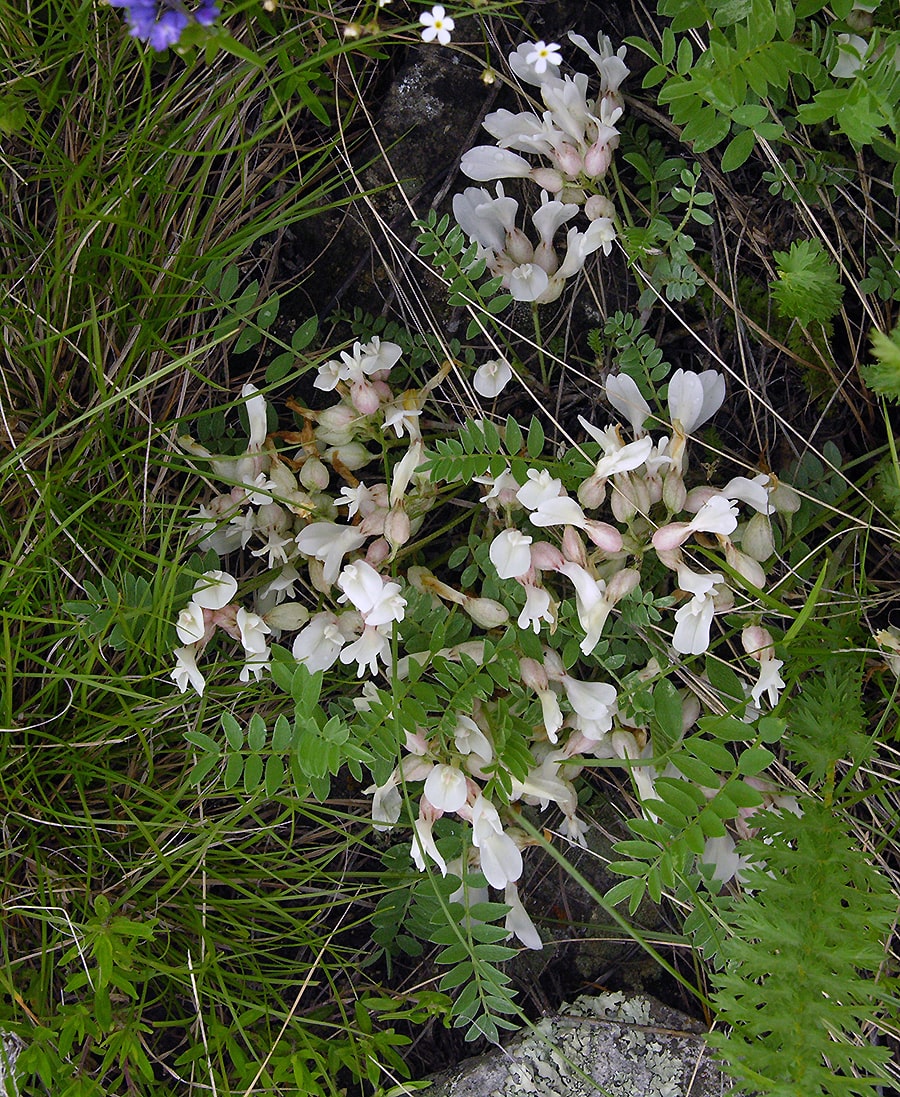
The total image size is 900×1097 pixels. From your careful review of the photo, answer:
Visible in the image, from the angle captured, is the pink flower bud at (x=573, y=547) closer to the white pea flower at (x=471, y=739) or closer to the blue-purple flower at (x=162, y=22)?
the white pea flower at (x=471, y=739)

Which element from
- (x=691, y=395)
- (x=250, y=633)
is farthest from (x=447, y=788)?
(x=691, y=395)

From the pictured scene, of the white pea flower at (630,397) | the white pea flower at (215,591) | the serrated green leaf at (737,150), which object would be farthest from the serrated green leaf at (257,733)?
the serrated green leaf at (737,150)

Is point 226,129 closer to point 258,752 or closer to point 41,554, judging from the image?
point 41,554

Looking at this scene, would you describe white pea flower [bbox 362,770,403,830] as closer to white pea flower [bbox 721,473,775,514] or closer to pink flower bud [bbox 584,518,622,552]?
pink flower bud [bbox 584,518,622,552]

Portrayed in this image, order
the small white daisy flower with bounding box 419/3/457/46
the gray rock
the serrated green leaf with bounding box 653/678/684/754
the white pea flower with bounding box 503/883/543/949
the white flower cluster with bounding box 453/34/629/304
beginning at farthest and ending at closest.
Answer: the gray rock, the white pea flower with bounding box 503/883/543/949, the white flower cluster with bounding box 453/34/629/304, the serrated green leaf with bounding box 653/678/684/754, the small white daisy flower with bounding box 419/3/457/46

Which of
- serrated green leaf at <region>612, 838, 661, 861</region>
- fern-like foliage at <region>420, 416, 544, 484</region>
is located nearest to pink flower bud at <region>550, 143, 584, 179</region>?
fern-like foliage at <region>420, 416, 544, 484</region>

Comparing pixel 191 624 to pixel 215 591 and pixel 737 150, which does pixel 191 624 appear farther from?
pixel 737 150

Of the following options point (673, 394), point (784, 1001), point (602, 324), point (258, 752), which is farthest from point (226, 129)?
point (784, 1001)
